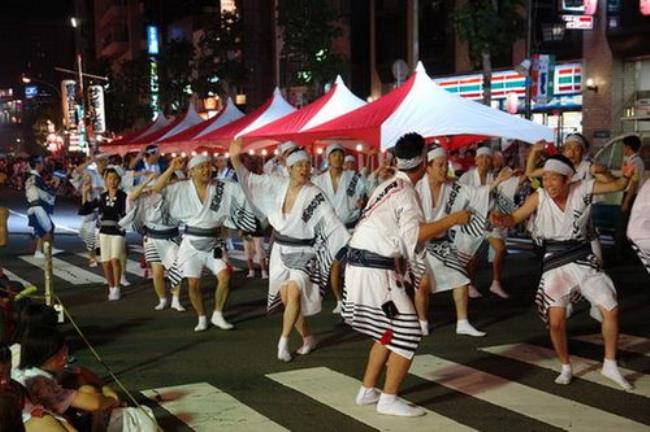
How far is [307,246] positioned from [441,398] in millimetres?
1854

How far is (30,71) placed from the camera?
345ft

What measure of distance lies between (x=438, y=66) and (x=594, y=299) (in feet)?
73.5

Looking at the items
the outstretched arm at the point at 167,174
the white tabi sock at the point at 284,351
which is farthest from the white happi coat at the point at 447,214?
the outstretched arm at the point at 167,174

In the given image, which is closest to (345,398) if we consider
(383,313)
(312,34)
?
(383,313)

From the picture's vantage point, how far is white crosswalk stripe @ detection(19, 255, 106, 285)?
11773mm

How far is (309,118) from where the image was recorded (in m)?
11.9

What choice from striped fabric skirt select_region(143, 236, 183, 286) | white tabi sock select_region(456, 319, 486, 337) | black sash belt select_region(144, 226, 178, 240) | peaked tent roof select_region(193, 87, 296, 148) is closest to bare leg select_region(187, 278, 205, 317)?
striped fabric skirt select_region(143, 236, 183, 286)

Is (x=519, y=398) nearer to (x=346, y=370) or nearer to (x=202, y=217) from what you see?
(x=346, y=370)

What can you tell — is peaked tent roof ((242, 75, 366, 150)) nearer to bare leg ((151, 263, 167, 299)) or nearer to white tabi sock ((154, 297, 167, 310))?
Answer: bare leg ((151, 263, 167, 299))

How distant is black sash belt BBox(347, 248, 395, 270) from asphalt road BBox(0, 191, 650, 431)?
1039 mm

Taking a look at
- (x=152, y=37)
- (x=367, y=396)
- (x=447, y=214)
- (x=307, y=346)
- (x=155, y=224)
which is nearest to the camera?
(x=367, y=396)

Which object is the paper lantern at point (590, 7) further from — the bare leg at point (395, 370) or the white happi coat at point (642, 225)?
the bare leg at point (395, 370)

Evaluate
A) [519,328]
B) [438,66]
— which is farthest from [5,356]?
[438,66]

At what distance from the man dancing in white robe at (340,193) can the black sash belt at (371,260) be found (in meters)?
3.56
